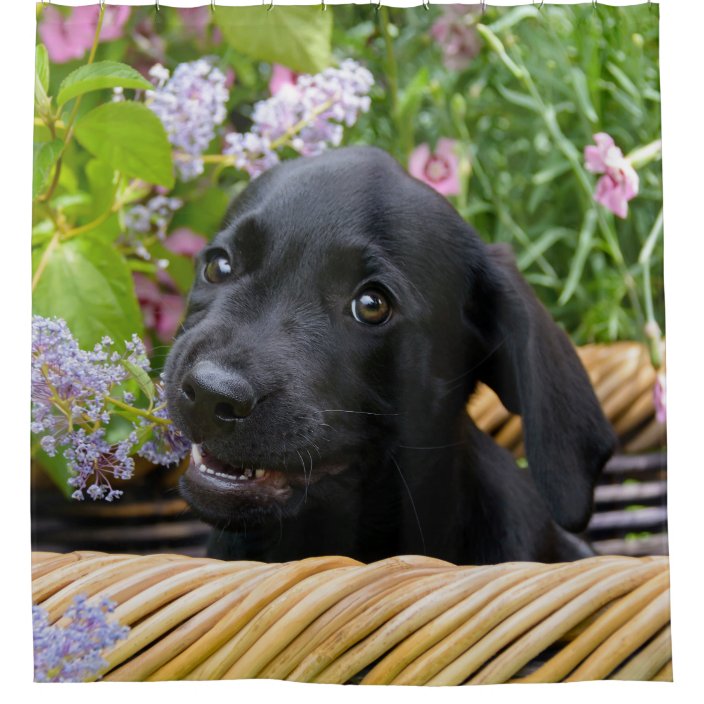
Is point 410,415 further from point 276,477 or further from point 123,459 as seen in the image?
point 123,459

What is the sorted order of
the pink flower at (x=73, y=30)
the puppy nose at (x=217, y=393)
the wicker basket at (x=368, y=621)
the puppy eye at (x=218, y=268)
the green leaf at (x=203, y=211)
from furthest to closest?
1. the green leaf at (x=203, y=211)
2. the pink flower at (x=73, y=30)
3. the puppy eye at (x=218, y=268)
4. the wicker basket at (x=368, y=621)
5. the puppy nose at (x=217, y=393)

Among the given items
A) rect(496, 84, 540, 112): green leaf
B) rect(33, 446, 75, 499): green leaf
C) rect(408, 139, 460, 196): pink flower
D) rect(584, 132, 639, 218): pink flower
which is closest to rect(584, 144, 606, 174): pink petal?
rect(584, 132, 639, 218): pink flower

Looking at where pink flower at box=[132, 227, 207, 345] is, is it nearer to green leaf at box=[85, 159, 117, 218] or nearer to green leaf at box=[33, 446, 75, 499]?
green leaf at box=[85, 159, 117, 218]

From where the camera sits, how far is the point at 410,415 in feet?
6.95

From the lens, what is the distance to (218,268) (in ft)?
6.97

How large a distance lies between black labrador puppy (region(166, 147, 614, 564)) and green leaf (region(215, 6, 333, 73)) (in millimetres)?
263

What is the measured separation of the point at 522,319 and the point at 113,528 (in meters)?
1.05

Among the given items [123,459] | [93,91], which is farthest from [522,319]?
[93,91]

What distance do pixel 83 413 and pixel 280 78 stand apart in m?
0.92

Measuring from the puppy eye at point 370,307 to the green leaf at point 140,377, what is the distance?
519mm

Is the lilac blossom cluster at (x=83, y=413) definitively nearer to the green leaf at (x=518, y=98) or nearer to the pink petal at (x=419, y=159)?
the pink petal at (x=419, y=159)

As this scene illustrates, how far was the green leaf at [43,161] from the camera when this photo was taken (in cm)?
218

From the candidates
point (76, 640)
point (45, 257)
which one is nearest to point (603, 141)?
point (45, 257)

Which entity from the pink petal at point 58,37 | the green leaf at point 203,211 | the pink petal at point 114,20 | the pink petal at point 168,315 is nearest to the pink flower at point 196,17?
the pink petal at point 114,20
